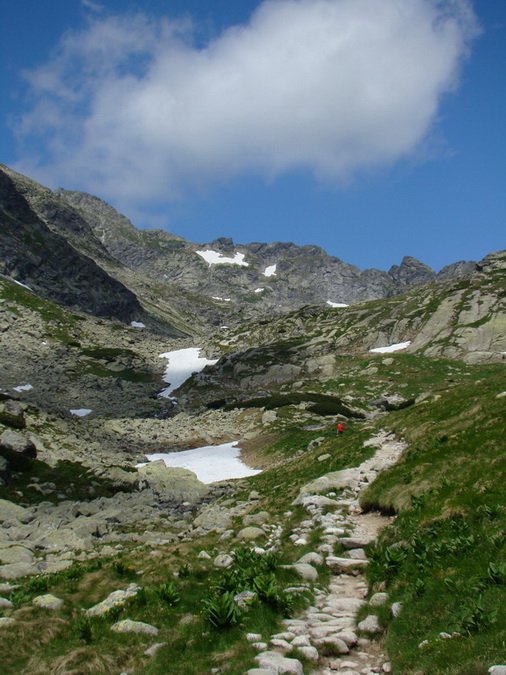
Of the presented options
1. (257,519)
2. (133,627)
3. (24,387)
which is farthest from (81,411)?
(133,627)

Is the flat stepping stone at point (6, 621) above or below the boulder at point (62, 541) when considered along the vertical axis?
above

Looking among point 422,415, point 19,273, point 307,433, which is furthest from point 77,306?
point 422,415

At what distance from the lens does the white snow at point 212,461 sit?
127 feet

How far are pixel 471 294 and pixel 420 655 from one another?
339 feet

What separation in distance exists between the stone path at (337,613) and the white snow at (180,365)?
79367mm

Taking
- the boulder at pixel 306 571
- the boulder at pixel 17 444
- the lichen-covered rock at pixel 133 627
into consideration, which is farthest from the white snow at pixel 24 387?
the lichen-covered rock at pixel 133 627

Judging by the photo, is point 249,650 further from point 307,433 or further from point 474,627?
point 307,433

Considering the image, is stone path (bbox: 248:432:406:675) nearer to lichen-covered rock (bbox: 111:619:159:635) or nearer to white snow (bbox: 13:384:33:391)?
lichen-covered rock (bbox: 111:619:159:635)

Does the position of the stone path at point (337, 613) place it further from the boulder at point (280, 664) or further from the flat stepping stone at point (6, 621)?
the flat stepping stone at point (6, 621)

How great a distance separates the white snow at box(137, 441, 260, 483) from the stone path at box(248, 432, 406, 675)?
20.8m

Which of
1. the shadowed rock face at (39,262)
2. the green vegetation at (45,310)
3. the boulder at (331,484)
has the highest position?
the shadowed rock face at (39,262)

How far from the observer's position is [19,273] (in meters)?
168

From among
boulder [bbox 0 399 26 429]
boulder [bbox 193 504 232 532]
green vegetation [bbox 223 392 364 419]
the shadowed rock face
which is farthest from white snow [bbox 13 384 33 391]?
the shadowed rock face

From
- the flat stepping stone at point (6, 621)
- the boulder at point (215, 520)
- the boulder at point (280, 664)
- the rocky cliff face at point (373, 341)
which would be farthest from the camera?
the rocky cliff face at point (373, 341)
